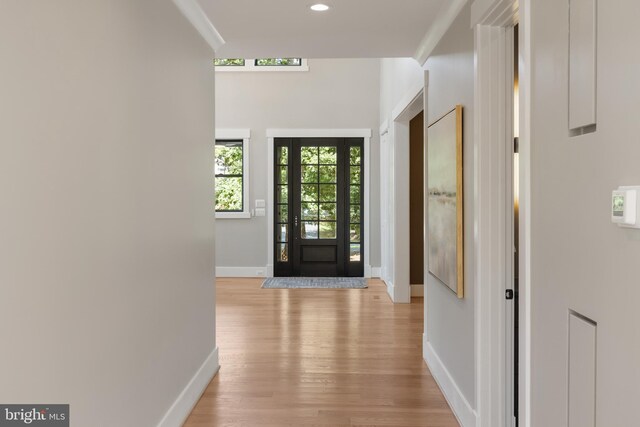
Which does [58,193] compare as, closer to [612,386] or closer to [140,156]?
[140,156]

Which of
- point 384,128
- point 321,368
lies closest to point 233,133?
point 384,128

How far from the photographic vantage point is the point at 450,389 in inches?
129

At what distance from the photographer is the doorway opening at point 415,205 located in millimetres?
6895

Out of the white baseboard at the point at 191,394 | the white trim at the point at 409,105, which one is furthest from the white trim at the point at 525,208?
the white trim at the point at 409,105

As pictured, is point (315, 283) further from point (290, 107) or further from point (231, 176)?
point (290, 107)

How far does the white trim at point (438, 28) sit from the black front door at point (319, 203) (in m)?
4.08

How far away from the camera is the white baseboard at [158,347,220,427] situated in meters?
2.77

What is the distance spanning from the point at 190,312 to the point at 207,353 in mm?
575

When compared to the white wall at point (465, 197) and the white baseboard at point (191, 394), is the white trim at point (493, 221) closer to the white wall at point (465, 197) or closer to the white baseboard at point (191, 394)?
the white wall at point (465, 197)

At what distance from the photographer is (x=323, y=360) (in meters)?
4.16

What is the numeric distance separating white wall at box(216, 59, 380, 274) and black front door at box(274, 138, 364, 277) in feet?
0.76

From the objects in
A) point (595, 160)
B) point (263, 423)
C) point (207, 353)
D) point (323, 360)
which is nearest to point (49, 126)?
point (595, 160)

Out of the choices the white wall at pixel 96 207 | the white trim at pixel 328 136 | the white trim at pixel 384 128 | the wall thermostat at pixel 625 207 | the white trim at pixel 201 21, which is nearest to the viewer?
the wall thermostat at pixel 625 207

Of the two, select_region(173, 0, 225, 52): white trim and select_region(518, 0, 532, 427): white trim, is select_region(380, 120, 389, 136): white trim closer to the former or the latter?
select_region(173, 0, 225, 52): white trim
